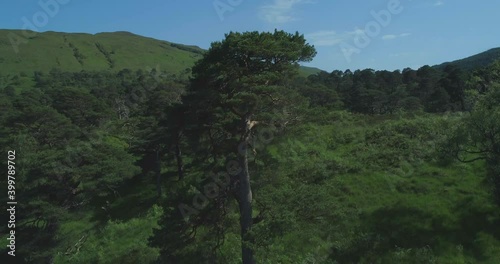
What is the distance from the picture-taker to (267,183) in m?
18.6

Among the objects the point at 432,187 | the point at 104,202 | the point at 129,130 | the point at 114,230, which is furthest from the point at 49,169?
the point at 129,130

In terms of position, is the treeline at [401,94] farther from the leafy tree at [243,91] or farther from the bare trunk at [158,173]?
the leafy tree at [243,91]

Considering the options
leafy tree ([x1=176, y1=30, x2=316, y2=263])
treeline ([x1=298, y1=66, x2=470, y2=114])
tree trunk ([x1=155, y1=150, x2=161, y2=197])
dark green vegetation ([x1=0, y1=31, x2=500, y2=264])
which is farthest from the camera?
treeline ([x1=298, y1=66, x2=470, y2=114])

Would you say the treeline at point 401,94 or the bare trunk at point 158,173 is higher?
the treeline at point 401,94

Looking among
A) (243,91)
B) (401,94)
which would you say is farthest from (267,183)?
(401,94)

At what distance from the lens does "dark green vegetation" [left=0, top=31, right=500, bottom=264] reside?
1739cm

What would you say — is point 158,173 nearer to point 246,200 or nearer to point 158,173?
point 158,173

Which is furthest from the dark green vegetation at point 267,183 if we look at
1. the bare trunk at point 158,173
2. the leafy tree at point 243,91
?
the bare trunk at point 158,173

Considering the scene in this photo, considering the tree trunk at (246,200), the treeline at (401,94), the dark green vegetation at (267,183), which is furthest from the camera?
the treeline at (401,94)

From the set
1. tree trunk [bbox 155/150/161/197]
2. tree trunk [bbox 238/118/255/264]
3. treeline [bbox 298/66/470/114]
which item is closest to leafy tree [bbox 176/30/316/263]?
tree trunk [bbox 238/118/255/264]

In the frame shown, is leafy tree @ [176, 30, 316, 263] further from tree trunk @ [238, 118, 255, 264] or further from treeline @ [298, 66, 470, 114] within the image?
treeline @ [298, 66, 470, 114]

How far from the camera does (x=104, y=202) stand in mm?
38906

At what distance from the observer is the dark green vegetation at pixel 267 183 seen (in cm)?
1739

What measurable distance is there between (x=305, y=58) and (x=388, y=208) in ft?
40.6
